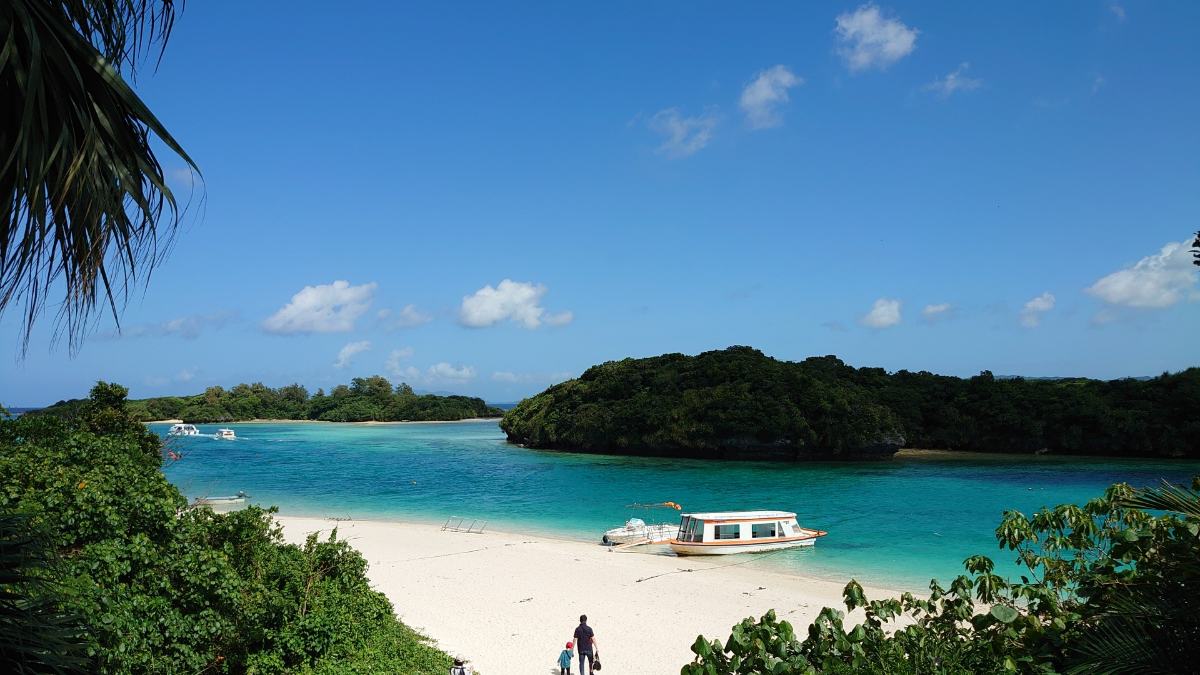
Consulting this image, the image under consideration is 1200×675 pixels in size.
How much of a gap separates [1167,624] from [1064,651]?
80 centimetres

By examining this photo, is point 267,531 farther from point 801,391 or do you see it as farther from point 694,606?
point 801,391

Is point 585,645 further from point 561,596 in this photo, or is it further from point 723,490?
point 723,490

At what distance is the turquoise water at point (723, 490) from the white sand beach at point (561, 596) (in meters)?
4.01

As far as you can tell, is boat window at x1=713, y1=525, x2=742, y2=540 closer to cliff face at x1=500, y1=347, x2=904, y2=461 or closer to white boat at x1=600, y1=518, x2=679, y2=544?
white boat at x1=600, y1=518, x2=679, y2=544

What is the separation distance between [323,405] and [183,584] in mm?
154995

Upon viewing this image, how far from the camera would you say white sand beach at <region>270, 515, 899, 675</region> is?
552 inches

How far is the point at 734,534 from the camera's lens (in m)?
25.0

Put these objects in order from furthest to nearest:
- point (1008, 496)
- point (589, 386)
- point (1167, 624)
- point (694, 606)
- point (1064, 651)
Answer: point (589, 386) < point (1008, 496) < point (694, 606) < point (1064, 651) < point (1167, 624)

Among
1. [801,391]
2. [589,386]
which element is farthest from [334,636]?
[589,386]

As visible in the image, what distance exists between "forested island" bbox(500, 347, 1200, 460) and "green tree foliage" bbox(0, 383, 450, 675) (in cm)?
5346

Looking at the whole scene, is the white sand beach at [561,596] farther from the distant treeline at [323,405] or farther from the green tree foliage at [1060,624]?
the distant treeline at [323,405]

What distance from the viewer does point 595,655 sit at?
12242 millimetres

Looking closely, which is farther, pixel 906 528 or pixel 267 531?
pixel 906 528

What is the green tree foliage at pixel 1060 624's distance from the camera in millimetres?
3232
